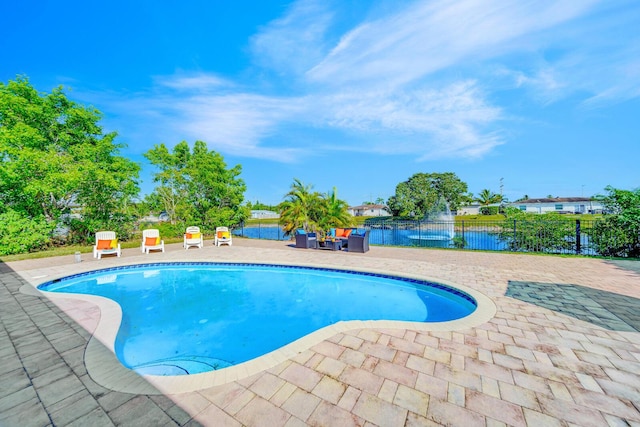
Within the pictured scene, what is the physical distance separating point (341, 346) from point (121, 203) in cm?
1556

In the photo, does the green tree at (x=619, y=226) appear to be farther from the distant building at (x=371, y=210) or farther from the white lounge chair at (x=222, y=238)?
the distant building at (x=371, y=210)

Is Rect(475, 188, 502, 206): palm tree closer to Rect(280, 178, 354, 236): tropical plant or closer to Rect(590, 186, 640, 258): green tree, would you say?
Rect(590, 186, 640, 258): green tree

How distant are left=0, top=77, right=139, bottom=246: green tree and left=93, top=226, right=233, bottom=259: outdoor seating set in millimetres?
2503

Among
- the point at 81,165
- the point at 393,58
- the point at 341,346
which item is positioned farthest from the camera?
the point at 81,165

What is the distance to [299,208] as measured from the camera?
44.3 feet

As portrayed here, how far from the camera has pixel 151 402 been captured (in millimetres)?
1969

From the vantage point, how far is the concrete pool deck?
5.98 ft

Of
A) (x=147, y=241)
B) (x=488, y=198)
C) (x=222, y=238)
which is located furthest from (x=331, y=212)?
(x=488, y=198)

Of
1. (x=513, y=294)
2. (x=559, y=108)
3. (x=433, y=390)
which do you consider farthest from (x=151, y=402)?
(x=559, y=108)

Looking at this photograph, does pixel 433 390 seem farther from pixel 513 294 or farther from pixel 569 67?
pixel 569 67

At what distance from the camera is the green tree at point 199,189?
653 inches

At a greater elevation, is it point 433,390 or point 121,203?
point 121,203

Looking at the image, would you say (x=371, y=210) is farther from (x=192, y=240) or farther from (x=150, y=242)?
(x=150, y=242)

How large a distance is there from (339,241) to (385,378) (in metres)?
8.37
